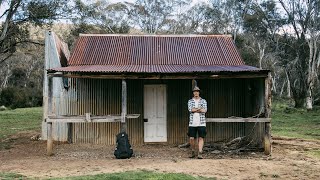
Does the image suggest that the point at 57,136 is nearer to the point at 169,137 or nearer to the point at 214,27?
the point at 169,137

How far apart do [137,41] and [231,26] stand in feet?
95.2

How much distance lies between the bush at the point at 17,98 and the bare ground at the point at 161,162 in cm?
2648

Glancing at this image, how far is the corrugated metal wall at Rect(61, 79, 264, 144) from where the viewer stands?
15.3 metres

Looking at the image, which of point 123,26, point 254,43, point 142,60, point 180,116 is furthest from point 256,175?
point 254,43

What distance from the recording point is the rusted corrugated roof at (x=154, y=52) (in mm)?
15703

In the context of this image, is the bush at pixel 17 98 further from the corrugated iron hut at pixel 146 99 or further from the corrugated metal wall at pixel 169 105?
the corrugated metal wall at pixel 169 105

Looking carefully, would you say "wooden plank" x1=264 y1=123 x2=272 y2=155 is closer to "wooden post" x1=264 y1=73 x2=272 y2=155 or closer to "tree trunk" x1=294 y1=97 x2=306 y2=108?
"wooden post" x1=264 y1=73 x2=272 y2=155

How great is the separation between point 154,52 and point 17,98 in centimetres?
2716

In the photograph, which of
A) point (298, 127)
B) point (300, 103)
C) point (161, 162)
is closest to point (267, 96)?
point (161, 162)

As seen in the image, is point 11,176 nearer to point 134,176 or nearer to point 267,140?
point 134,176

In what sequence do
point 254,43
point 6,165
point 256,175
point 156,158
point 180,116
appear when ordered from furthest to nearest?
1. point 254,43
2. point 180,116
3. point 156,158
4. point 6,165
5. point 256,175

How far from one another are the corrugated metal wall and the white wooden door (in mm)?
155

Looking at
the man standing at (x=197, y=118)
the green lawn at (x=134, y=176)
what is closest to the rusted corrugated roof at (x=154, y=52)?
the man standing at (x=197, y=118)

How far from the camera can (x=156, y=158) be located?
1212 centimetres
